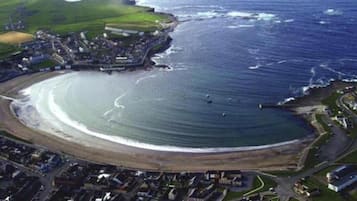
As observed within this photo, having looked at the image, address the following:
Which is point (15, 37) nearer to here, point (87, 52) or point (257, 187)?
point (87, 52)

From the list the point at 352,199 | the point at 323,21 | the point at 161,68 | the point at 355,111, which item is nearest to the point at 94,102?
the point at 161,68

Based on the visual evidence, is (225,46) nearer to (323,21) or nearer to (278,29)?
(278,29)

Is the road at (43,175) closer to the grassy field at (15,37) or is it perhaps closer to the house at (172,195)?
the house at (172,195)

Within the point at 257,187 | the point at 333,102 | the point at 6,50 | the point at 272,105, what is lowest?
the point at 257,187

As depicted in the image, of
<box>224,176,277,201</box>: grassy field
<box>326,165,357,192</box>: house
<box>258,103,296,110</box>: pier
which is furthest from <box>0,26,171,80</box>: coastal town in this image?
<box>326,165,357,192</box>: house

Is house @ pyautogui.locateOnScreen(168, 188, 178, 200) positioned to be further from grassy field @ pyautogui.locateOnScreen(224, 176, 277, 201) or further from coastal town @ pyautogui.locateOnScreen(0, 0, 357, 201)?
grassy field @ pyautogui.locateOnScreen(224, 176, 277, 201)

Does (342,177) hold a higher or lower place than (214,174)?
higher

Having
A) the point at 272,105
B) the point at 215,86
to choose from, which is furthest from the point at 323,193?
the point at 215,86
